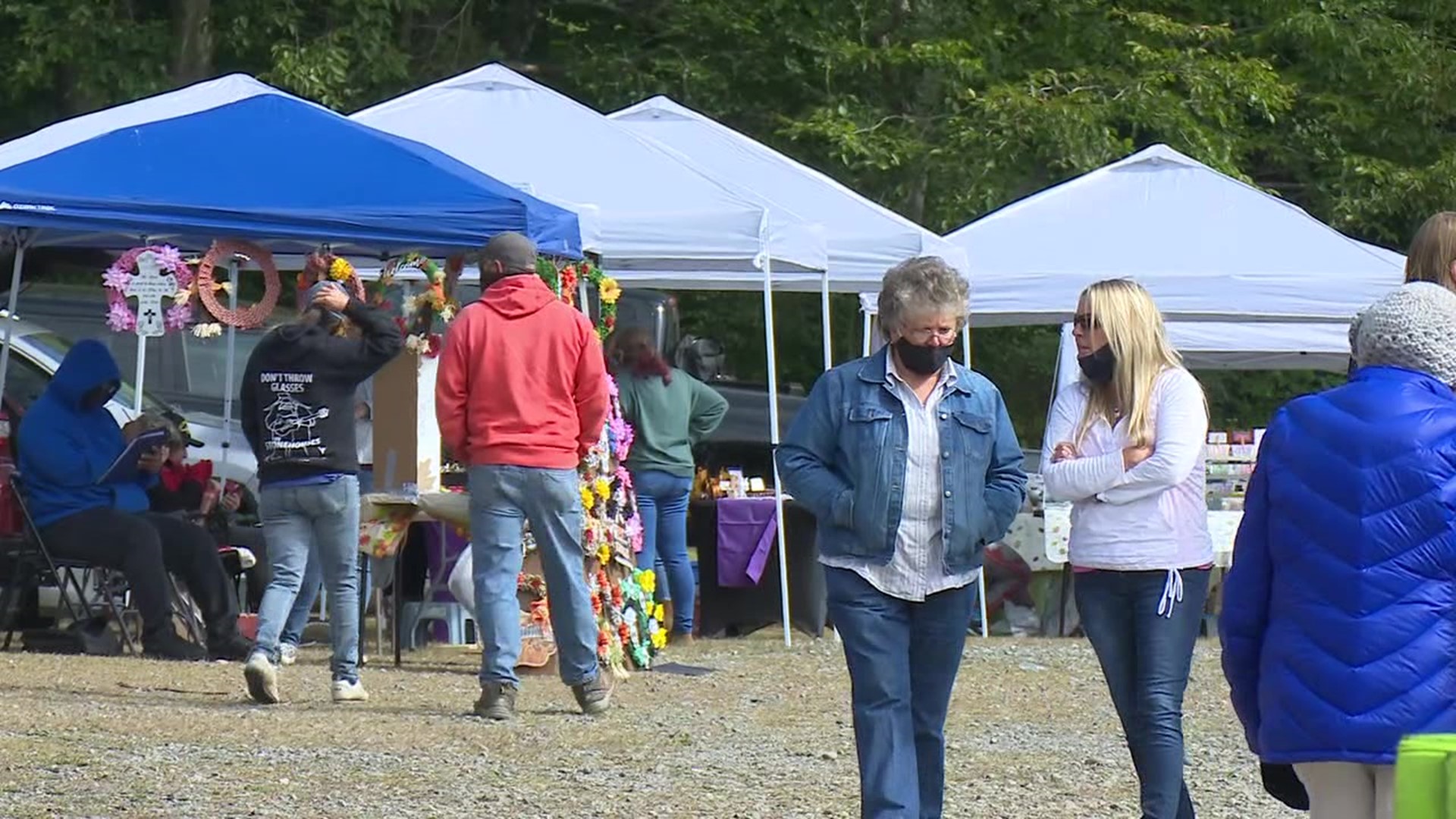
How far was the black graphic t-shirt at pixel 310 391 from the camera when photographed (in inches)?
376

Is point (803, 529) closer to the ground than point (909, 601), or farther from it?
closer to the ground

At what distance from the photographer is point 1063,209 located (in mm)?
15727

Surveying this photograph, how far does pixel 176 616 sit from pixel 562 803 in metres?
5.35

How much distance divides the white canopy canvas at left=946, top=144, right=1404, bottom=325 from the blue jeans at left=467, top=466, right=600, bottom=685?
593 centimetres

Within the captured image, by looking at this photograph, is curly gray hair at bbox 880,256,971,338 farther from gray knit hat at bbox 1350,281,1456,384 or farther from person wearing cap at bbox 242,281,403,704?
person wearing cap at bbox 242,281,403,704

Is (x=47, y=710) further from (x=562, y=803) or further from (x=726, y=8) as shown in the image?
(x=726, y=8)

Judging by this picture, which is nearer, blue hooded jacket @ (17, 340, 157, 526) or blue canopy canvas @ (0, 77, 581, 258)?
blue canopy canvas @ (0, 77, 581, 258)

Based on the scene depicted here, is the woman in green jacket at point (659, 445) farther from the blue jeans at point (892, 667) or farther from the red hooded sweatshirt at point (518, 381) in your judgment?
the blue jeans at point (892, 667)

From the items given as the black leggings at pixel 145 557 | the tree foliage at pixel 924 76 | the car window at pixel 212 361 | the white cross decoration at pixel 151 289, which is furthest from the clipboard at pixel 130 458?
the tree foliage at pixel 924 76

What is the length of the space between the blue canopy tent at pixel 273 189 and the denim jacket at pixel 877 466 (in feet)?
14.1

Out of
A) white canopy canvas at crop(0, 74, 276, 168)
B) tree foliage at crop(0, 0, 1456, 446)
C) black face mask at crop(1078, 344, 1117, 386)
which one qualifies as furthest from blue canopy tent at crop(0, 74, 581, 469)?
tree foliage at crop(0, 0, 1456, 446)

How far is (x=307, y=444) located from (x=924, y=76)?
1248 centimetres

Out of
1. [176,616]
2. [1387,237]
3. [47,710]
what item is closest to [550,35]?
[1387,237]

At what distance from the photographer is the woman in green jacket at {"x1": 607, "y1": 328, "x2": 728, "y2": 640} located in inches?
519
